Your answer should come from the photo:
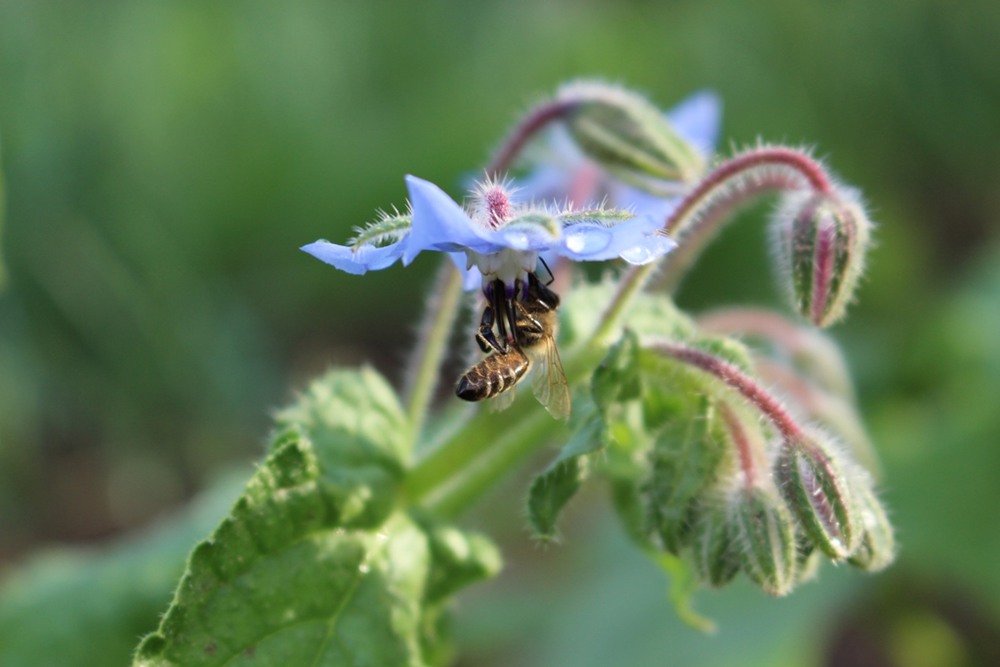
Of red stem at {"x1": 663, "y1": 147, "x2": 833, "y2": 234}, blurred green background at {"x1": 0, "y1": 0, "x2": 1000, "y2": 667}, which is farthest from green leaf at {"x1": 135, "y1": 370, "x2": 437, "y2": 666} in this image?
blurred green background at {"x1": 0, "y1": 0, "x2": 1000, "y2": 667}

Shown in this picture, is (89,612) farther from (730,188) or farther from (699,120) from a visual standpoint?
(699,120)

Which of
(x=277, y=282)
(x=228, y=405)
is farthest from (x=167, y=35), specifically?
(x=228, y=405)

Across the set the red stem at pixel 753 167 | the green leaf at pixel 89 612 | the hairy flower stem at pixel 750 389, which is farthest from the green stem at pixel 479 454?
the green leaf at pixel 89 612

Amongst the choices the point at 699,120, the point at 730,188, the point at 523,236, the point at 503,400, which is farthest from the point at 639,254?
the point at 699,120

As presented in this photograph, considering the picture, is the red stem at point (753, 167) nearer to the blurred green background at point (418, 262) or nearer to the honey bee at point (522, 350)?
the honey bee at point (522, 350)

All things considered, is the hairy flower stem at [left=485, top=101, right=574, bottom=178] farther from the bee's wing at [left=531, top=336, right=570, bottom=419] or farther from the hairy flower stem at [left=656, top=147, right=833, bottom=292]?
the bee's wing at [left=531, top=336, right=570, bottom=419]

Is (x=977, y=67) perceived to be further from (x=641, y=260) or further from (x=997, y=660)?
(x=641, y=260)
